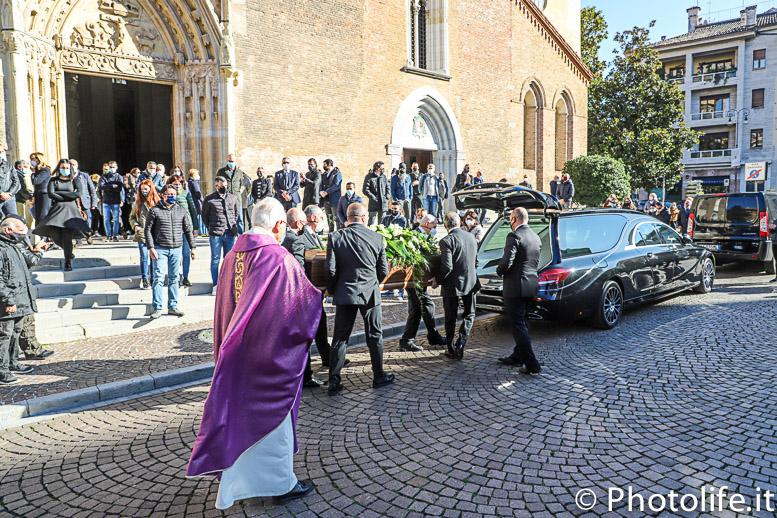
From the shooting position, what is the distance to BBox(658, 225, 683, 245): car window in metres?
9.34

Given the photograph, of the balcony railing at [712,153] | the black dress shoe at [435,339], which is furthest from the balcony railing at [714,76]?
the black dress shoe at [435,339]

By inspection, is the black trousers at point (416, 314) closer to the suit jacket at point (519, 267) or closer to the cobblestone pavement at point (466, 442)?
the cobblestone pavement at point (466, 442)

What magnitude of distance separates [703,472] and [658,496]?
1.69ft

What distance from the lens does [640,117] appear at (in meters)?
31.3

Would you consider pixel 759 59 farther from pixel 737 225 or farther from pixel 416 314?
pixel 416 314

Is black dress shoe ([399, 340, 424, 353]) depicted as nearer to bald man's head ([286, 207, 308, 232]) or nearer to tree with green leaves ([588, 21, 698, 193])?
bald man's head ([286, 207, 308, 232])

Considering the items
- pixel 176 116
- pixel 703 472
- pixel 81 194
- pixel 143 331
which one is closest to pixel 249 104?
pixel 176 116

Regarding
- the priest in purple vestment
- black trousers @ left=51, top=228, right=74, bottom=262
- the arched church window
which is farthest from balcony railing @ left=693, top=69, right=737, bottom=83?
the priest in purple vestment

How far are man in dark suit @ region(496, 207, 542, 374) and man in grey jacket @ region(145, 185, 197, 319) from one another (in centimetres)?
507

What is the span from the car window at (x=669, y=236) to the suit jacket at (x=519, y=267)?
14.8 ft

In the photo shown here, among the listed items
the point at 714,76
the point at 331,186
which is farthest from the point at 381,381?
the point at 714,76

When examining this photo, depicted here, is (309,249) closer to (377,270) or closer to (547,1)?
(377,270)

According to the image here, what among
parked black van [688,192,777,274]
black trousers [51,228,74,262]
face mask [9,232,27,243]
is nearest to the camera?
face mask [9,232,27,243]

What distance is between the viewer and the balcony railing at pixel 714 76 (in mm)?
47781
